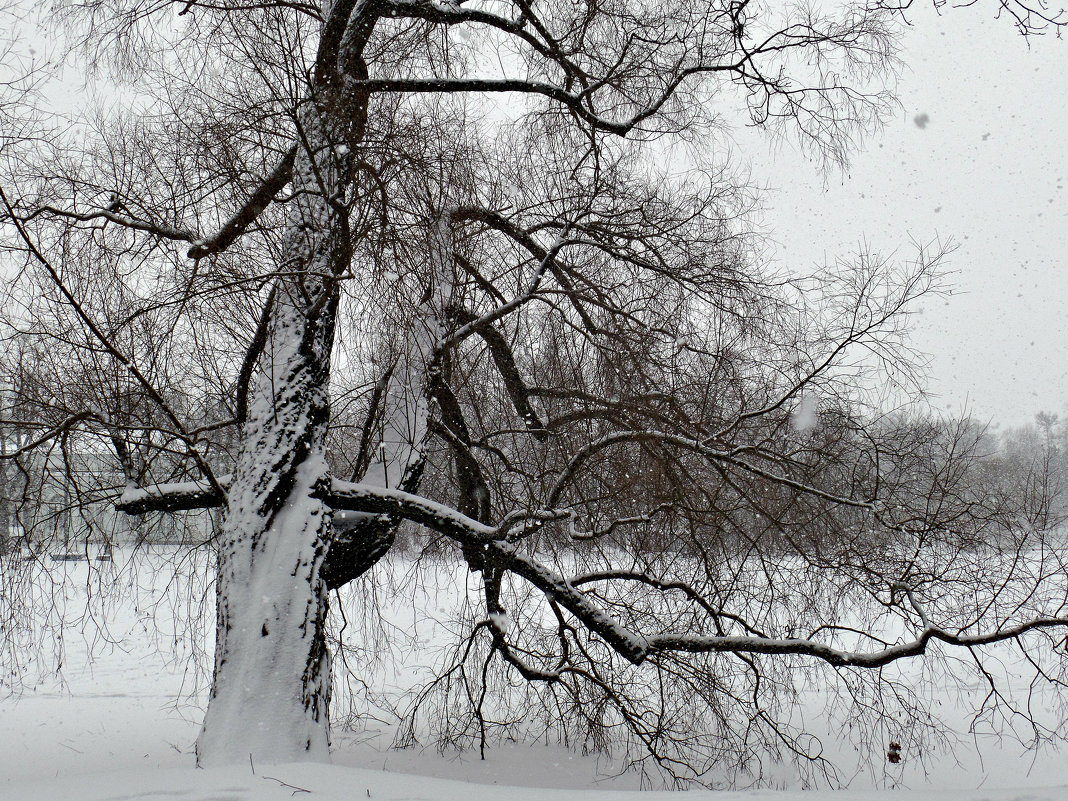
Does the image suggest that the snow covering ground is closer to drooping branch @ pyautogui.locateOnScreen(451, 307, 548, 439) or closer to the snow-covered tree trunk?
the snow-covered tree trunk

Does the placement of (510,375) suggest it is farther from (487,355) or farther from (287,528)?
(287,528)

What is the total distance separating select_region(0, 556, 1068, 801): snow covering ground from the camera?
303 centimetres

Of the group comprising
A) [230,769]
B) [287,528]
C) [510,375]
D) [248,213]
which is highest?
[248,213]

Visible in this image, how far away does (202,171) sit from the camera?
171 inches

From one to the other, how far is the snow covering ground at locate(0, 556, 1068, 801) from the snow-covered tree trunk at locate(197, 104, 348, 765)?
13.0 inches

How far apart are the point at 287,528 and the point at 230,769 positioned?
122 centimetres

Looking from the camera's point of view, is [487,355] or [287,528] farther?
Result: [487,355]

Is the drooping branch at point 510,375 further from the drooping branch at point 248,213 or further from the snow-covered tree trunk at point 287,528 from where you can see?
the drooping branch at point 248,213

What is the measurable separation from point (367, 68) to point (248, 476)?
2630 mm

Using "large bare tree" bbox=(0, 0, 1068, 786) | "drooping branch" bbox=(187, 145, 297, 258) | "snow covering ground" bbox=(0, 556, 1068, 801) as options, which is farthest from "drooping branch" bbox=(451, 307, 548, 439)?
"snow covering ground" bbox=(0, 556, 1068, 801)

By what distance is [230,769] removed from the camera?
315 centimetres

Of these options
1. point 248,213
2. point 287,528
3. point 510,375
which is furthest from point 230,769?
point 510,375

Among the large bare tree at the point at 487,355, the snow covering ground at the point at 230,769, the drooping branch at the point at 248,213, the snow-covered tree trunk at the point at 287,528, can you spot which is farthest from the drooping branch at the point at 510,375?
the snow covering ground at the point at 230,769

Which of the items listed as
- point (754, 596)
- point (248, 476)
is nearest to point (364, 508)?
point (248, 476)
